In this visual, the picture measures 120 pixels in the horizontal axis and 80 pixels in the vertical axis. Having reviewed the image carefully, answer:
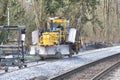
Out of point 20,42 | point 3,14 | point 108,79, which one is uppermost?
point 3,14

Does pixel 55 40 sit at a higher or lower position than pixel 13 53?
higher

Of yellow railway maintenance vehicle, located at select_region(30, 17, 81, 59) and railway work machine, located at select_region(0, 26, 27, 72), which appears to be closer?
railway work machine, located at select_region(0, 26, 27, 72)

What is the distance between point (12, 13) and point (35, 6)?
2.97 m

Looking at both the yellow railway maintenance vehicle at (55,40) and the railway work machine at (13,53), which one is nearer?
the railway work machine at (13,53)

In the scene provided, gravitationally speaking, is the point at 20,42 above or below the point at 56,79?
above

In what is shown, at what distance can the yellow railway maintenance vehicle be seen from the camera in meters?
Answer: 29.8

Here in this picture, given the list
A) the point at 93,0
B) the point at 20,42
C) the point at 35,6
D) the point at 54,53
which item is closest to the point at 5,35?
the point at 20,42

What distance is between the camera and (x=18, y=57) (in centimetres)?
1958

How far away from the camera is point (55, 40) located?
30812 mm

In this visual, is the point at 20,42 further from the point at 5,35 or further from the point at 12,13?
the point at 12,13

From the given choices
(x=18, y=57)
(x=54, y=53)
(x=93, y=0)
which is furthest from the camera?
(x=93, y=0)

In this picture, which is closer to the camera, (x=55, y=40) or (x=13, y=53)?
(x=13, y=53)

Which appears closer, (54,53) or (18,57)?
(18,57)

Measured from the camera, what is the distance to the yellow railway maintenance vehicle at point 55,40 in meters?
29.8
